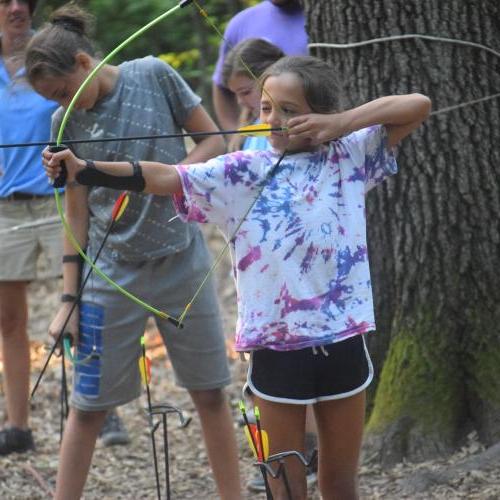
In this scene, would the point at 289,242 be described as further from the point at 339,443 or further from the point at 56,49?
the point at 56,49

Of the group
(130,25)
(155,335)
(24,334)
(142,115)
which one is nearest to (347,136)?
(142,115)

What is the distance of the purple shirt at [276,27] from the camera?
4488 millimetres

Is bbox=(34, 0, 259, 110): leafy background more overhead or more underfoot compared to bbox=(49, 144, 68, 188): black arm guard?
more overhead

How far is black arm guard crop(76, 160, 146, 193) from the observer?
264 cm

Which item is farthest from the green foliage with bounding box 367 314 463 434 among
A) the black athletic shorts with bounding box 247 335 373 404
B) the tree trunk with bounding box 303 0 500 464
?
the black athletic shorts with bounding box 247 335 373 404

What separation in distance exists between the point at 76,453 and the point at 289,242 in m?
1.26

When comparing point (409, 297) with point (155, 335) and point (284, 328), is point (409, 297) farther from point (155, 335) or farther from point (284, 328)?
point (155, 335)

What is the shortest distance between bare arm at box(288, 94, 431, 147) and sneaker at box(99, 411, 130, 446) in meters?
2.36

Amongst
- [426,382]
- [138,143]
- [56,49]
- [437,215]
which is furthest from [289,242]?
[426,382]

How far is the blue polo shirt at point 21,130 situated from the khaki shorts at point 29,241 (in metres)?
0.07

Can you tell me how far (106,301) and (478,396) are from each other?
1447 millimetres

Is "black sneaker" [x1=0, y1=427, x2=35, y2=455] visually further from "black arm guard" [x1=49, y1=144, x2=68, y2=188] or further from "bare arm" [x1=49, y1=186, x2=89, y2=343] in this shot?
"black arm guard" [x1=49, y1=144, x2=68, y2=188]

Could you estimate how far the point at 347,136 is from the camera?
113 inches

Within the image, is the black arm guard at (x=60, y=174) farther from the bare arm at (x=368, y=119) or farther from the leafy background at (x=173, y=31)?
the leafy background at (x=173, y=31)
